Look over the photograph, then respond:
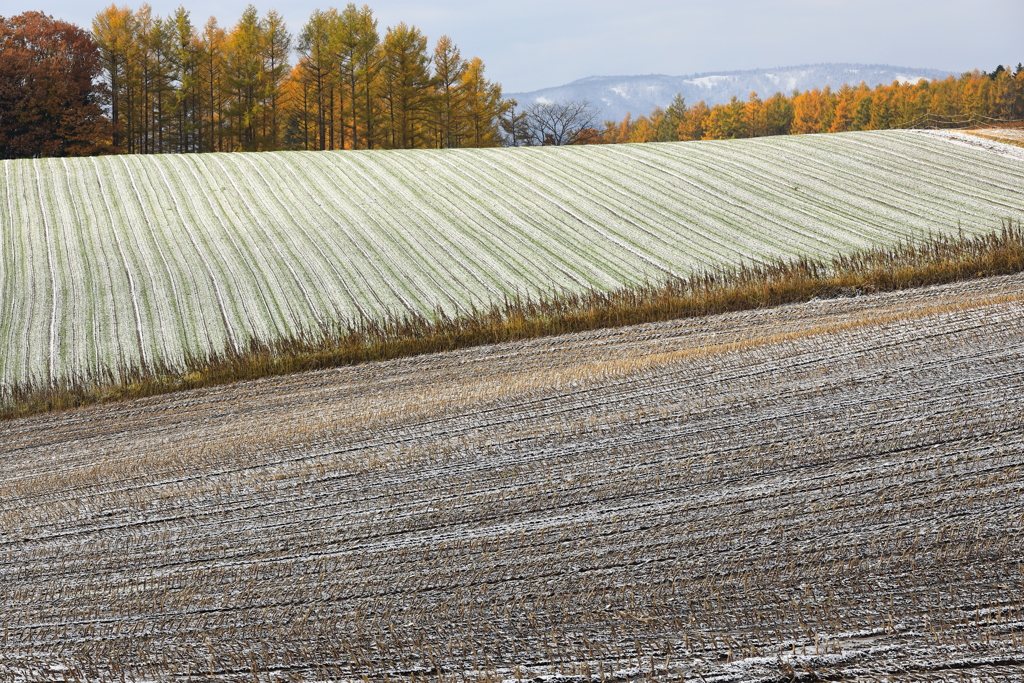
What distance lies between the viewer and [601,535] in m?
2.07

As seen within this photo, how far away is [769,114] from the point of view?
82.6m

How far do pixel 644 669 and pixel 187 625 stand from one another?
1318mm

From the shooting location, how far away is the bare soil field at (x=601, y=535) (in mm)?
1860

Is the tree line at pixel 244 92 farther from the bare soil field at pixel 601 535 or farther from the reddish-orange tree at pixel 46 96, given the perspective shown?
the bare soil field at pixel 601 535

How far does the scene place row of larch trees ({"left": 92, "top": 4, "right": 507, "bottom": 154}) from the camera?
41.7 m

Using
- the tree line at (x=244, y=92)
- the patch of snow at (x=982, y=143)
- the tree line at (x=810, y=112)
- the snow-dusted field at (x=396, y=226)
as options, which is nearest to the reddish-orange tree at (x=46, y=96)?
the tree line at (x=244, y=92)

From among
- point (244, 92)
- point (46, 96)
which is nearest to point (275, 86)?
point (244, 92)

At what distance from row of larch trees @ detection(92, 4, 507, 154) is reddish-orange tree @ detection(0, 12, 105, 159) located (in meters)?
2.46

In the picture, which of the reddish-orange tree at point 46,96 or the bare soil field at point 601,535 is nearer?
the bare soil field at point 601,535

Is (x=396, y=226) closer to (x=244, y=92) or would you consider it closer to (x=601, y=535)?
(x=601, y=535)

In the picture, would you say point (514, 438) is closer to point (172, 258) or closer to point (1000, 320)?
point (1000, 320)

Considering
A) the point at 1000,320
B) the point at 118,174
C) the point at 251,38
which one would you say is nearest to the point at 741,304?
the point at 1000,320

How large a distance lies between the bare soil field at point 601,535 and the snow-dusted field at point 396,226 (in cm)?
483

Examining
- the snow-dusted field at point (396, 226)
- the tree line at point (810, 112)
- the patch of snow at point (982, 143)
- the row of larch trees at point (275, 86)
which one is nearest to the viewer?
the snow-dusted field at point (396, 226)
